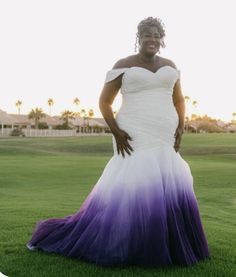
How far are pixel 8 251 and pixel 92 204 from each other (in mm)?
1132

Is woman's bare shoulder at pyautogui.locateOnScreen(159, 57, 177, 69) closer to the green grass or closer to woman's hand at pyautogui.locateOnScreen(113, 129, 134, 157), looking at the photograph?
woman's hand at pyautogui.locateOnScreen(113, 129, 134, 157)

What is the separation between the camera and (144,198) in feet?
15.7

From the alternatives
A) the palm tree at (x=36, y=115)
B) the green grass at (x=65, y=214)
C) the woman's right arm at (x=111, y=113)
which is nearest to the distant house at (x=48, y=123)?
the palm tree at (x=36, y=115)

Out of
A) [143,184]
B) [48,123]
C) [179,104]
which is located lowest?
[143,184]

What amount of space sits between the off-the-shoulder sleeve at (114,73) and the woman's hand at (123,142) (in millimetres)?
534

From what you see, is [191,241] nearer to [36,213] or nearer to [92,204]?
[92,204]

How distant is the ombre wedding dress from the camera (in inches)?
184

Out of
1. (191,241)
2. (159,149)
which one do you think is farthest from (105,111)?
(191,241)

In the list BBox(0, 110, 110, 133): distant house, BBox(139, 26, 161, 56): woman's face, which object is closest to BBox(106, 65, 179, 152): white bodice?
BBox(139, 26, 161, 56): woman's face

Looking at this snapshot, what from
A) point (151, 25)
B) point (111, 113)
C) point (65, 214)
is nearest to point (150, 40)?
point (151, 25)

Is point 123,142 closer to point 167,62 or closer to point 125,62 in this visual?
point 125,62

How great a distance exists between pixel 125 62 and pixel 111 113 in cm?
54

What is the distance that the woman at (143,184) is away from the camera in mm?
4684

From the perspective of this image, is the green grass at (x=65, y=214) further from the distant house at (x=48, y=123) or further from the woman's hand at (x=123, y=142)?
the distant house at (x=48, y=123)
